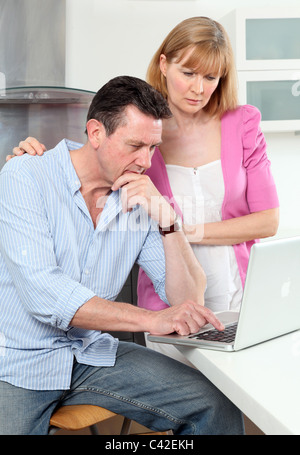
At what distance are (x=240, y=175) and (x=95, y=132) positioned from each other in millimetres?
479

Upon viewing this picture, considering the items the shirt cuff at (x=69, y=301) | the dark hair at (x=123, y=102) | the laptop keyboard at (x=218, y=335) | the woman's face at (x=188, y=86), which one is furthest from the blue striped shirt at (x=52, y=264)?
the woman's face at (x=188, y=86)

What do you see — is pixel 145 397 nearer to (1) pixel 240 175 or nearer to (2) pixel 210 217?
(2) pixel 210 217

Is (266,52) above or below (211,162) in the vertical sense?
above

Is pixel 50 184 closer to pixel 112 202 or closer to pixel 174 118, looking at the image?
pixel 112 202

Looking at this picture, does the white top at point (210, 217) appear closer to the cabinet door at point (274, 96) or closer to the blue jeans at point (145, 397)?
the blue jeans at point (145, 397)

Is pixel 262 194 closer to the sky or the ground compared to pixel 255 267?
closer to the sky

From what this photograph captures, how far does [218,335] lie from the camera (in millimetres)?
1165

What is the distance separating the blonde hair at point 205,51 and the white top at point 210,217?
0.23m

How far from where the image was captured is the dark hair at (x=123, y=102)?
1.43 m

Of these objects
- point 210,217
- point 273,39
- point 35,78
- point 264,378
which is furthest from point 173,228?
point 273,39

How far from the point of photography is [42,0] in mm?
2854

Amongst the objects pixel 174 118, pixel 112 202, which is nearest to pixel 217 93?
pixel 174 118

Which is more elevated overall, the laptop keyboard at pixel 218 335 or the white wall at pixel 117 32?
the white wall at pixel 117 32

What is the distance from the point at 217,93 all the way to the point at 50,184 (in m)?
0.62
